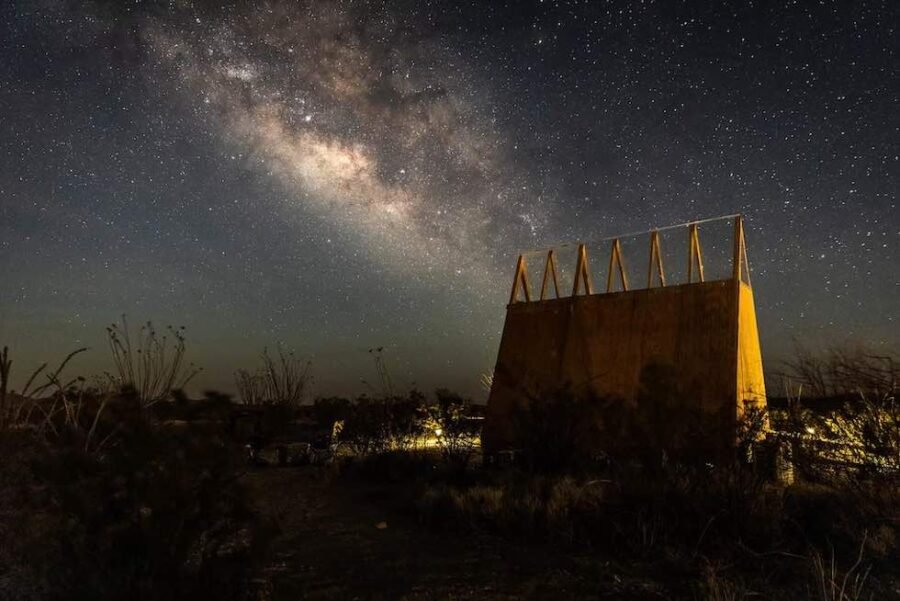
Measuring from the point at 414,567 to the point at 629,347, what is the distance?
23.2 ft

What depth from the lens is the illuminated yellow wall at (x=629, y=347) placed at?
10070 millimetres

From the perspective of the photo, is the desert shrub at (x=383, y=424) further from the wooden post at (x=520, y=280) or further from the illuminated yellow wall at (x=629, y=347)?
the wooden post at (x=520, y=280)

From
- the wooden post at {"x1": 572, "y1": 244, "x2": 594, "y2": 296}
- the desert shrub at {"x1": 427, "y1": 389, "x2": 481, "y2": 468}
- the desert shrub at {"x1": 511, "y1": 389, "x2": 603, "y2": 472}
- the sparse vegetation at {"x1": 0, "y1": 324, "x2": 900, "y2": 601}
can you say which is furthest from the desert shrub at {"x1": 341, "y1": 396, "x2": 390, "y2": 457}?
the wooden post at {"x1": 572, "y1": 244, "x2": 594, "y2": 296}

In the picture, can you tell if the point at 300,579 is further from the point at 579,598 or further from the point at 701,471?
the point at 701,471

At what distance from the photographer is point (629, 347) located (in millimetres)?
11227

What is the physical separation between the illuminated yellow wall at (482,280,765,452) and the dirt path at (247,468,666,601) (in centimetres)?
429

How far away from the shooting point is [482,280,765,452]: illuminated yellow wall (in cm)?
1007

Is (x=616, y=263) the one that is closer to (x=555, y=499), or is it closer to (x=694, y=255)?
(x=694, y=255)

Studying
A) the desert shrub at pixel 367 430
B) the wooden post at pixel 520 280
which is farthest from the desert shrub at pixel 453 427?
the wooden post at pixel 520 280

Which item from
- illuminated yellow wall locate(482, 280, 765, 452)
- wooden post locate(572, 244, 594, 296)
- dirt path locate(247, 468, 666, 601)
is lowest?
dirt path locate(247, 468, 666, 601)

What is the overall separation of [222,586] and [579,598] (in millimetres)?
2419

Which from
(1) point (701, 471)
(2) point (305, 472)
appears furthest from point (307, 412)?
(1) point (701, 471)

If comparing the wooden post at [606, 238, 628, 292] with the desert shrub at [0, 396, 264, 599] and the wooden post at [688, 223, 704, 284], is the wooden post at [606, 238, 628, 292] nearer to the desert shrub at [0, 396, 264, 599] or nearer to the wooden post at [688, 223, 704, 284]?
the wooden post at [688, 223, 704, 284]

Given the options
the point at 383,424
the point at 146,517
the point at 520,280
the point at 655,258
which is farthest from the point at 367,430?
the point at 146,517
